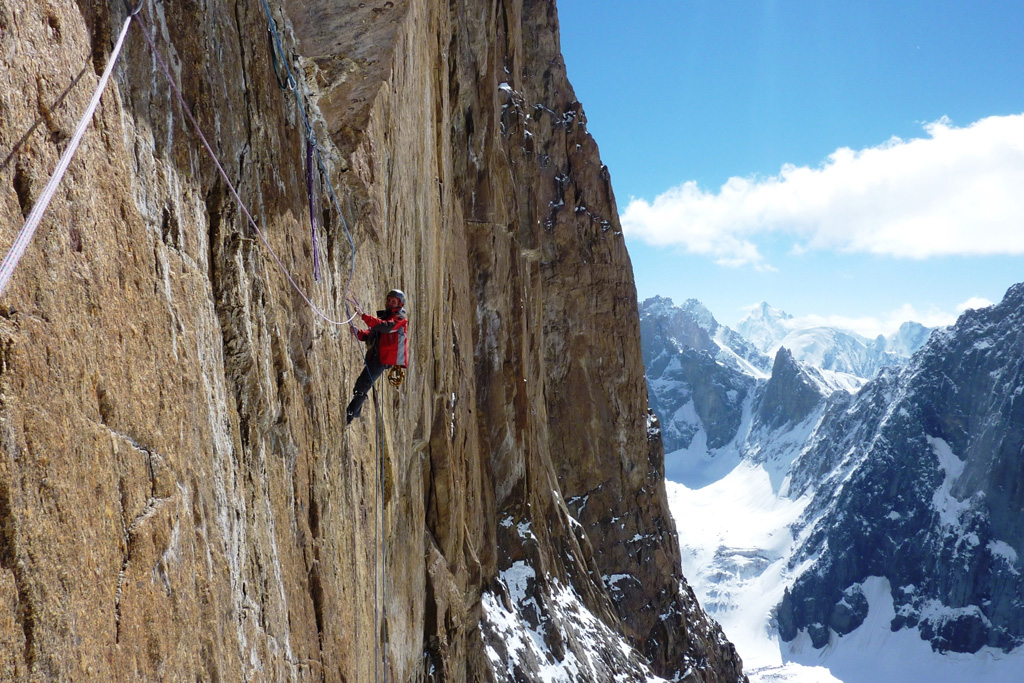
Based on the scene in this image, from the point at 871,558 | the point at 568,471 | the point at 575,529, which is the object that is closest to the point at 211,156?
the point at 575,529

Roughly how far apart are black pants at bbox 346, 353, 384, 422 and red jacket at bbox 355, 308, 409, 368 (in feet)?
0.28

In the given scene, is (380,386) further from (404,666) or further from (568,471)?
(568,471)

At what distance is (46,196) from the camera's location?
3652 millimetres

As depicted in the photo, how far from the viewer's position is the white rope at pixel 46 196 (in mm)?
3391

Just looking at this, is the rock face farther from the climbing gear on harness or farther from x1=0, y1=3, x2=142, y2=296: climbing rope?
the climbing gear on harness

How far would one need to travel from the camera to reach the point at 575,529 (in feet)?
146

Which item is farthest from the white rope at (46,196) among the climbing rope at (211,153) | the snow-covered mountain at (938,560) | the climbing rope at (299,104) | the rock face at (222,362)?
the snow-covered mountain at (938,560)

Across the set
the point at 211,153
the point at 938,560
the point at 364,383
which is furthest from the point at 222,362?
the point at 938,560

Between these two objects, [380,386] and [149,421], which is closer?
[149,421]

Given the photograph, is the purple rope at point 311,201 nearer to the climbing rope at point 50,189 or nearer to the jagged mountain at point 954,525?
the climbing rope at point 50,189

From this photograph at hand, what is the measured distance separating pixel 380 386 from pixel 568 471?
40781mm

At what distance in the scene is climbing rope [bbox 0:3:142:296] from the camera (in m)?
3.40

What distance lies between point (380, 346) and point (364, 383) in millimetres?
502

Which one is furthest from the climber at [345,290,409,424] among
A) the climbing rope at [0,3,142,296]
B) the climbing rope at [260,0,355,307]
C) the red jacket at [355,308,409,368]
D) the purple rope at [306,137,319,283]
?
the climbing rope at [0,3,142,296]
